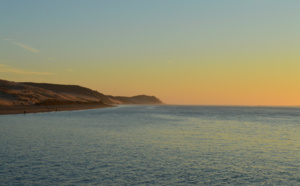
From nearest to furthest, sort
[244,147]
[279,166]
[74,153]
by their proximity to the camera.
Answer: [279,166], [74,153], [244,147]

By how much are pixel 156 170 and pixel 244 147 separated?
1382 cm

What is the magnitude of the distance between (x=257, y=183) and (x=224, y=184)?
2045mm

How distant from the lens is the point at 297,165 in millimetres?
21094

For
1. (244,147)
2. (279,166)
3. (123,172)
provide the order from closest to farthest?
(123,172), (279,166), (244,147)

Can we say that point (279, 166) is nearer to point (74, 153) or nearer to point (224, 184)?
point (224, 184)

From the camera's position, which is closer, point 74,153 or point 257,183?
point 257,183

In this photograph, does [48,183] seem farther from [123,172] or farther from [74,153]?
[74,153]

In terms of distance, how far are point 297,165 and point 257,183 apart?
21.7 feet

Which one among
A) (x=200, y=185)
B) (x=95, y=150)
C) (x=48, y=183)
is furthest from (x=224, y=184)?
(x=95, y=150)

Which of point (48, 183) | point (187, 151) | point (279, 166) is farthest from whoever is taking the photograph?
point (187, 151)

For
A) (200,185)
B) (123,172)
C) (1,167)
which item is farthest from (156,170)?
(1,167)

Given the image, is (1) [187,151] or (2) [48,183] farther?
(1) [187,151]

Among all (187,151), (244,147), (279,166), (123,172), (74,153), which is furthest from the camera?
(244,147)

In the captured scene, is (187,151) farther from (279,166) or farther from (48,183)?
(48,183)
